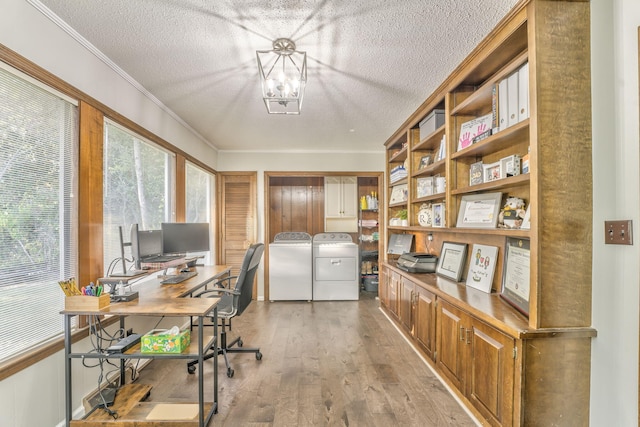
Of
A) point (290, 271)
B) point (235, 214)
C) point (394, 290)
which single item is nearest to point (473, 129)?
point (394, 290)

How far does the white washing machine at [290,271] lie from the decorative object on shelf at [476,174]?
2.96 meters

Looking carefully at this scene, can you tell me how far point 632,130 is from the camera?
136 cm

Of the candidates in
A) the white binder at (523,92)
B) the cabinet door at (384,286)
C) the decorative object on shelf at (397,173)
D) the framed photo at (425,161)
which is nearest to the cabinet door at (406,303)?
the cabinet door at (384,286)

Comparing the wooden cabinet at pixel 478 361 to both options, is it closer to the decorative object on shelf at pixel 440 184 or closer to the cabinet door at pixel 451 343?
the cabinet door at pixel 451 343

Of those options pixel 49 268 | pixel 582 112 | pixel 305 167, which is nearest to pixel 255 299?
pixel 305 167

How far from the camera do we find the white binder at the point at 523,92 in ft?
5.69

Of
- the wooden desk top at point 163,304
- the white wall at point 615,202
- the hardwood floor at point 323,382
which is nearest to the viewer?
the white wall at point 615,202

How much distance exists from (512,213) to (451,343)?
3.30 ft

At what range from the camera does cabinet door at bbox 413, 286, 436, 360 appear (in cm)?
248

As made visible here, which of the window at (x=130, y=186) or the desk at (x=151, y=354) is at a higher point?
the window at (x=130, y=186)

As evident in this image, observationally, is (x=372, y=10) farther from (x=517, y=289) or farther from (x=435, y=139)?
(x=517, y=289)

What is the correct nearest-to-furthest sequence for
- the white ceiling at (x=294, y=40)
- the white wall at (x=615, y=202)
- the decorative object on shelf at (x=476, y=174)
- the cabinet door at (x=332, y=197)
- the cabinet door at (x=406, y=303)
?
the white wall at (x=615, y=202), the white ceiling at (x=294, y=40), the decorative object on shelf at (x=476, y=174), the cabinet door at (x=406, y=303), the cabinet door at (x=332, y=197)

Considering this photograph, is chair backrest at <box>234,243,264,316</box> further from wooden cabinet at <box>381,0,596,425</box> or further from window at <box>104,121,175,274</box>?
wooden cabinet at <box>381,0,596,425</box>

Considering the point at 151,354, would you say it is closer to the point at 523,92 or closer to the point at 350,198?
the point at 523,92
